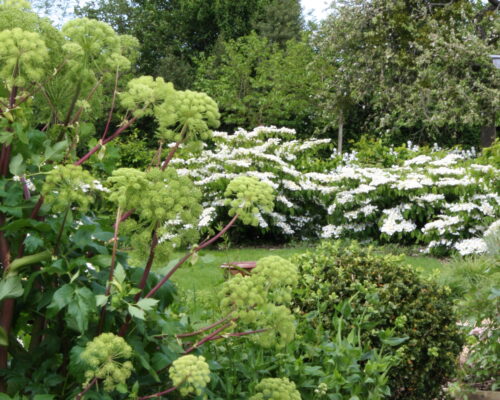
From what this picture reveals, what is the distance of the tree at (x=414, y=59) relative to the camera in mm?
17047

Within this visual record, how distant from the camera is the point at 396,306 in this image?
3619 mm

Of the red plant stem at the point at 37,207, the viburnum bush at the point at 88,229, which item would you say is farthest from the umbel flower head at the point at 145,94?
the red plant stem at the point at 37,207

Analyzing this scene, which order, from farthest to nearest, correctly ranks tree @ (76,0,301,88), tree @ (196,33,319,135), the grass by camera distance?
tree @ (76,0,301,88) < tree @ (196,33,319,135) < the grass

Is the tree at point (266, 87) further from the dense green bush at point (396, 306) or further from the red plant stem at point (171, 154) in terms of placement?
the red plant stem at point (171, 154)

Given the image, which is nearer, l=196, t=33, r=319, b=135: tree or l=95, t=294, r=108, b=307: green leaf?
l=95, t=294, r=108, b=307: green leaf

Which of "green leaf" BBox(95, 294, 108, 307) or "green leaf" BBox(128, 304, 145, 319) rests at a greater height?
"green leaf" BBox(95, 294, 108, 307)

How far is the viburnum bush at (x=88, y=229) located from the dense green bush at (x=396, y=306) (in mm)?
1871

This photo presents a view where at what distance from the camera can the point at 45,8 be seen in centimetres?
2386

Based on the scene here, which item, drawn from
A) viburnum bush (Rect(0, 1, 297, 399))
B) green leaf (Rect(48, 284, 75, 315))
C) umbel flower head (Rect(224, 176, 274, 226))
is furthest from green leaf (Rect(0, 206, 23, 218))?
umbel flower head (Rect(224, 176, 274, 226))

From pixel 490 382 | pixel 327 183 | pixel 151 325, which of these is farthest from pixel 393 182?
pixel 151 325

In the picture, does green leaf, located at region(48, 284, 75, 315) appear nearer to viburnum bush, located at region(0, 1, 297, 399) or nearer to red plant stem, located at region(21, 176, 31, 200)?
viburnum bush, located at region(0, 1, 297, 399)

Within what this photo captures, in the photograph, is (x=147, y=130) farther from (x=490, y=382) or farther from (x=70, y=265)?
(x=70, y=265)

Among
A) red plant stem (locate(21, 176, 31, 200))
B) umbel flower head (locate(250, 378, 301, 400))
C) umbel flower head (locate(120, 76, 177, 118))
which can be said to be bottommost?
umbel flower head (locate(250, 378, 301, 400))

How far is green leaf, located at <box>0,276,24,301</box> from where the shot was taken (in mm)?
1480
